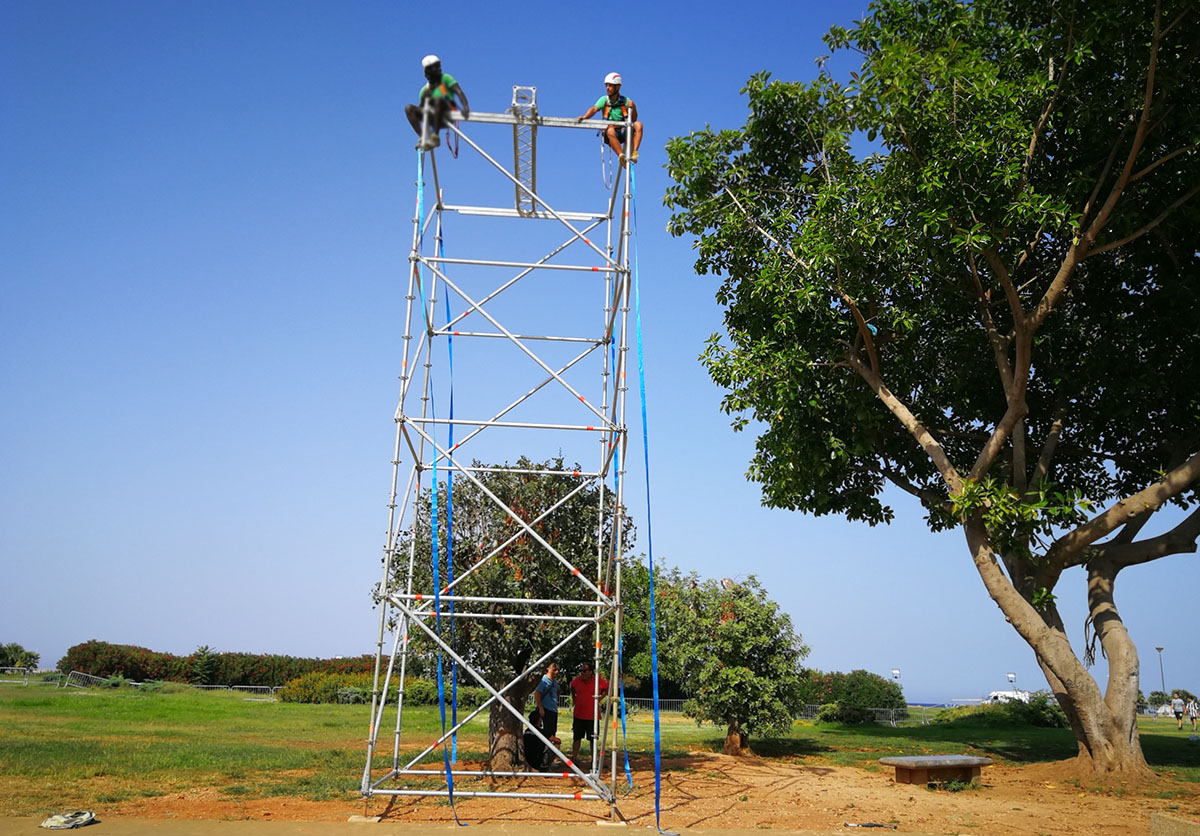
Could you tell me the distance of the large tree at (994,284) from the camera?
14.2m

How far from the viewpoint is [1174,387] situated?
1714cm

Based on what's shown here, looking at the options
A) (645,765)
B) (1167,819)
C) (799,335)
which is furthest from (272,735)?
(1167,819)

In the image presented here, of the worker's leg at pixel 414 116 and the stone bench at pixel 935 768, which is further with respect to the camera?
the stone bench at pixel 935 768

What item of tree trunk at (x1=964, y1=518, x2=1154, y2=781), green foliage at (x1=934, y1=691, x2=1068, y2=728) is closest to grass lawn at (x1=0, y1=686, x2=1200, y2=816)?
green foliage at (x1=934, y1=691, x2=1068, y2=728)

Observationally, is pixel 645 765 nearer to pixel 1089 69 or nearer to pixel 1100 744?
pixel 1100 744

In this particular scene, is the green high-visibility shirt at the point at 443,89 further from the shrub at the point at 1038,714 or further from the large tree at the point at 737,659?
the shrub at the point at 1038,714

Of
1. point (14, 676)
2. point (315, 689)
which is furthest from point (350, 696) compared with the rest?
point (14, 676)

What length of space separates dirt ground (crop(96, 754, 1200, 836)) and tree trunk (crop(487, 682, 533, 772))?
2.28 ft

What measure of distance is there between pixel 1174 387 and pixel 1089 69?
22.4ft

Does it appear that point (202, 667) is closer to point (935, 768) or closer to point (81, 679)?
point (81, 679)

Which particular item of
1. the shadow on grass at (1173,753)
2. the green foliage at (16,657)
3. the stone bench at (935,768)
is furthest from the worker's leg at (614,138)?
the green foliage at (16,657)

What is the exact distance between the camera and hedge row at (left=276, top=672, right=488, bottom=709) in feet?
106

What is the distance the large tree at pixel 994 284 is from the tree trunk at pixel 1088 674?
0.05 meters

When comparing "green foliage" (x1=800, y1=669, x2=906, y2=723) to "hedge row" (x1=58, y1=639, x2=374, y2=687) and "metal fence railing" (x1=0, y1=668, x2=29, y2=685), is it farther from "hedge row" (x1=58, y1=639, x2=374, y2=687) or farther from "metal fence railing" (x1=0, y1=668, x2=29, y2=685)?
"metal fence railing" (x1=0, y1=668, x2=29, y2=685)
